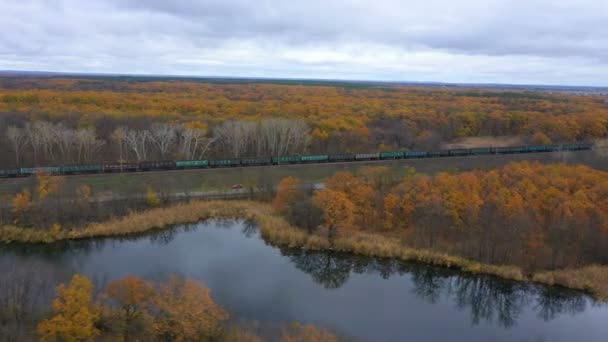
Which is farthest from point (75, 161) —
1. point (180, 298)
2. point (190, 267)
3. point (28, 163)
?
point (180, 298)

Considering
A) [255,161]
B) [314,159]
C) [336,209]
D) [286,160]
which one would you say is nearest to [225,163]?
[255,161]

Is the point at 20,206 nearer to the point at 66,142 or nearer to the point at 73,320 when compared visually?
the point at 66,142

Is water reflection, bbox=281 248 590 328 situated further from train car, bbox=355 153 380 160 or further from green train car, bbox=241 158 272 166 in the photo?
train car, bbox=355 153 380 160

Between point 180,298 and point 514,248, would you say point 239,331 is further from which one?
point 514,248

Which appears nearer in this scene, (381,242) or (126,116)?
(381,242)

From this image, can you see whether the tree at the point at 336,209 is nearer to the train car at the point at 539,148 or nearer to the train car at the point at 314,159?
the train car at the point at 314,159

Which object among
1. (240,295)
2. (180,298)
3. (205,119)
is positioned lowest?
(240,295)

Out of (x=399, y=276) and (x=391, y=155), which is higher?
(x=391, y=155)
